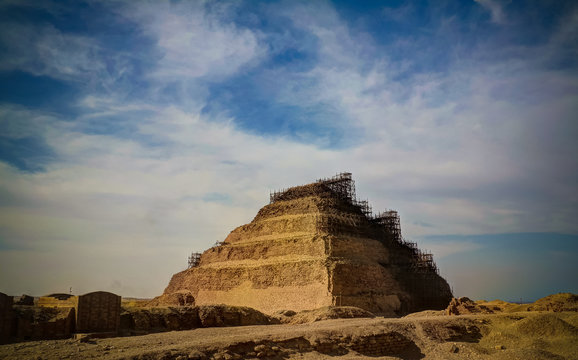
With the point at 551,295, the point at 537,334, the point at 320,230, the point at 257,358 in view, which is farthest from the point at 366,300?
the point at 257,358

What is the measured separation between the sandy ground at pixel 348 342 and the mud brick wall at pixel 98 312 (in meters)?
1.79

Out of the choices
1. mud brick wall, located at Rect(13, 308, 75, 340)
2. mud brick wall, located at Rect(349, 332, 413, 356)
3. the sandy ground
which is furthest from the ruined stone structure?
mud brick wall, located at Rect(13, 308, 75, 340)

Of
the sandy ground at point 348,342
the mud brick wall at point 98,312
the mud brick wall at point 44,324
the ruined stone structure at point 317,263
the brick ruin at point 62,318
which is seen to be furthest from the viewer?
the ruined stone structure at point 317,263

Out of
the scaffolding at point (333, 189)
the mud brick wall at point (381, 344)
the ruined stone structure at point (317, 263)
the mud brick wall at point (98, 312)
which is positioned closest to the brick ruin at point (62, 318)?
the mud brick wall at point (98, 312)

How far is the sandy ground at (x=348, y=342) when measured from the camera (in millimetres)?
14383

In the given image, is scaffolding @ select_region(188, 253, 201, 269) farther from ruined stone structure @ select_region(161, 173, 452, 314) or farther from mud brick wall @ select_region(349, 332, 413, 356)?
mud brick wall @ select_region(349, 332, 413, 356)

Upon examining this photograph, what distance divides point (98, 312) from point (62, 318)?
1.44 m

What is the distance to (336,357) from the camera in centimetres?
1744

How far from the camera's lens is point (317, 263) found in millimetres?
39062

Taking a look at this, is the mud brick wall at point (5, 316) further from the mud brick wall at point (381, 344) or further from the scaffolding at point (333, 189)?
the scaffolding at point (333, 189)

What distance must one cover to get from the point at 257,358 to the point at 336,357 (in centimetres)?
362

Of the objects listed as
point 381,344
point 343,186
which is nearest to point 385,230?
point 343,186

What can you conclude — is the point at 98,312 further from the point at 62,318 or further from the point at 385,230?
the point at 385,230

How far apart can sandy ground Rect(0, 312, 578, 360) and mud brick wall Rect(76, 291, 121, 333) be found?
1.79 meters
